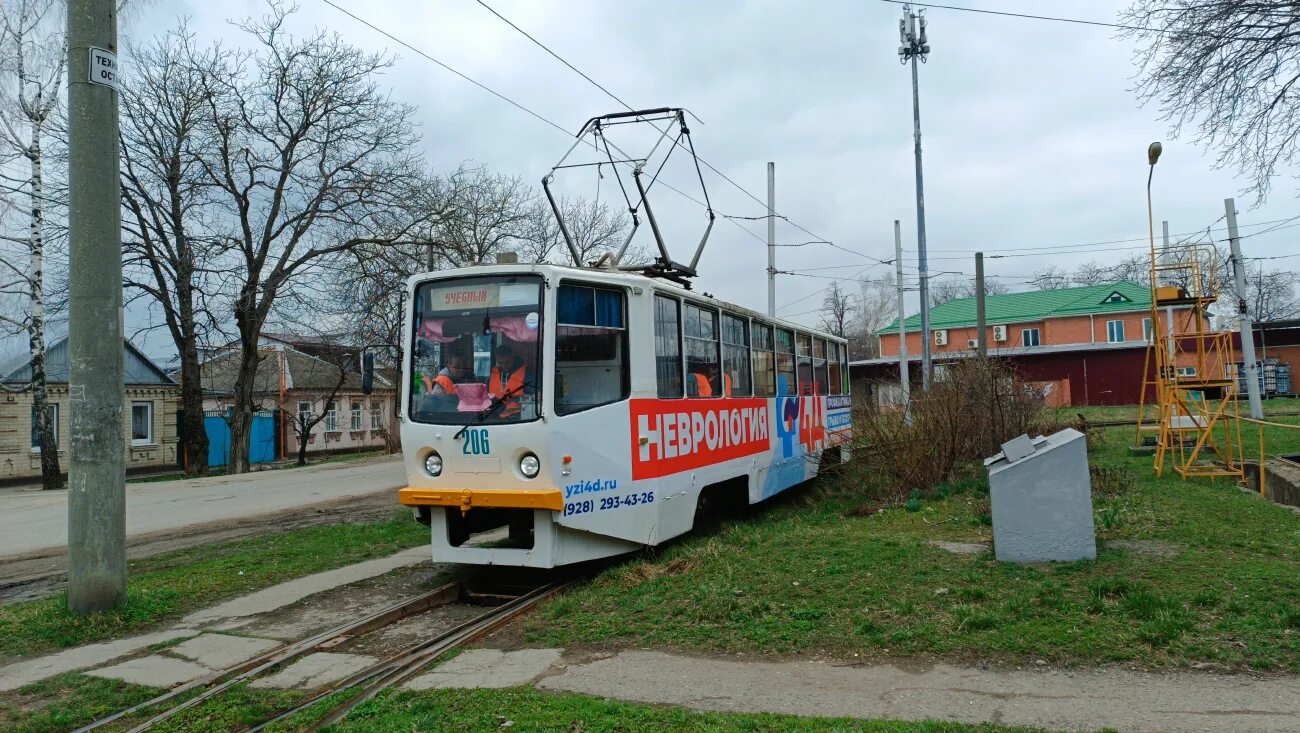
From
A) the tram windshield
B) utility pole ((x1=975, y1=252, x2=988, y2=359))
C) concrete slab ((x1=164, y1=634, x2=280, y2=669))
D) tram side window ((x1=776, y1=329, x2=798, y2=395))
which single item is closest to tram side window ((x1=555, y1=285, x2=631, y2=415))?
the tram windshield

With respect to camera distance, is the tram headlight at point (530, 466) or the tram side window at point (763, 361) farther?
the tram side window at point (763, 361)

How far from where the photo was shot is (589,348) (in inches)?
320

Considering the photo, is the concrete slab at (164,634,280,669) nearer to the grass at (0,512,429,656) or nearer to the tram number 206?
the grass at (0,512,429,656)

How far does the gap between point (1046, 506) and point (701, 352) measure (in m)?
4.04

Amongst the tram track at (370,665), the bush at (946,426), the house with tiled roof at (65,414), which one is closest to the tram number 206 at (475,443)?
the tram track at (370,665)

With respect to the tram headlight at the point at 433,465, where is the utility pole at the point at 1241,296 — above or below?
above

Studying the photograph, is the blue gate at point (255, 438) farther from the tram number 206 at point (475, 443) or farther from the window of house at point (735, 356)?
the tram number 206 at point (475, 443)

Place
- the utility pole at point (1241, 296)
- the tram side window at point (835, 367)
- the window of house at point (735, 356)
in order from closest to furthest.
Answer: the window of house at point (735, 356), the tram side window at point (835, 367), the utility pole at point (1241, 296)

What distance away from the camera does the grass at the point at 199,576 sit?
22.5 ft

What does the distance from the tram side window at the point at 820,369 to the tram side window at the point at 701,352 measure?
18.1 feet

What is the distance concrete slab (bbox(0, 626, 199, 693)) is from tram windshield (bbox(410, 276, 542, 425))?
8.86ft

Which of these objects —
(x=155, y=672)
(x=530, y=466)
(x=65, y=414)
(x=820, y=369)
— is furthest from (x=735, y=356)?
(x=65, y=414)

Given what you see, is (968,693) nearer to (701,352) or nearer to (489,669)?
(489,669)

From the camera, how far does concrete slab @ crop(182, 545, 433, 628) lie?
7.60 meters
